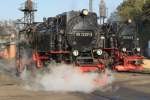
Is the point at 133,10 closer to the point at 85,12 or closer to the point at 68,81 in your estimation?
the point at 85,12

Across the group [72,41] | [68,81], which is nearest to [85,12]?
[72,41]

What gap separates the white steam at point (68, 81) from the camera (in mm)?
16797

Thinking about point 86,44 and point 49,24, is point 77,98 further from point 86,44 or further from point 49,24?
point 49,24

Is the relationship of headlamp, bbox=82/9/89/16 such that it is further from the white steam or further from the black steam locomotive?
the white steam

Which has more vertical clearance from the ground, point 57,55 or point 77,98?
point 57,55

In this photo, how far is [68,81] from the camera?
1742 centimetres

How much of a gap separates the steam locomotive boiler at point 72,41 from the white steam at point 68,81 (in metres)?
0.93

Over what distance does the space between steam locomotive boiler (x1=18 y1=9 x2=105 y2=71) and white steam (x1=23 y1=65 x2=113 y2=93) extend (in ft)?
3.05

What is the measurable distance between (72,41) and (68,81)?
308cm

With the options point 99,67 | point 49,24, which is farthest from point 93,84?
point 49,24

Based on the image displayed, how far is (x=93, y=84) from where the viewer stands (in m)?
17.6

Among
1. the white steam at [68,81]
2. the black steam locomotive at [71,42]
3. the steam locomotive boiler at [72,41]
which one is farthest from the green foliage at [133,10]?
the white steam at [68,81]

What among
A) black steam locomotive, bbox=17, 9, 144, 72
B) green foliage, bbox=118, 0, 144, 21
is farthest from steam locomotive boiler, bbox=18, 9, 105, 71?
green foliage, bbox=118, 0, 144, 21

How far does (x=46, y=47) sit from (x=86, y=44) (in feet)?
6.56
